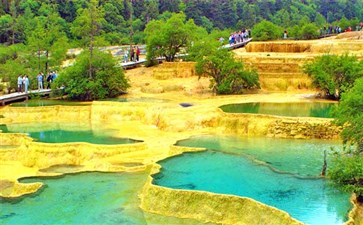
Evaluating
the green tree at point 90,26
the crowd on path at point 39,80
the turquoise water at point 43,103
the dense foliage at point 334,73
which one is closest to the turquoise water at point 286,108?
the dense foliage at point 334,73

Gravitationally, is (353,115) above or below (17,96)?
above

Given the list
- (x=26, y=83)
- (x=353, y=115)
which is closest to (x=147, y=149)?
(x=353, y=115)

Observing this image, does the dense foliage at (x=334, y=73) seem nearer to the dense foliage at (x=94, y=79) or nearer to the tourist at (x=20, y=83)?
the dense foliage at (x=94, y=79)

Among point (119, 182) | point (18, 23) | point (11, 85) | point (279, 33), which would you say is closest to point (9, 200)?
point (119, 182)

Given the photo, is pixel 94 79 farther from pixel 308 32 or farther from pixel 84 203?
pixel 308 32

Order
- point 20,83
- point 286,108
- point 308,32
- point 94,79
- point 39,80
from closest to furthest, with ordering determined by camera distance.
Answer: point 286,108
point 20,83
point 94,79
point 39,80
point 308,32

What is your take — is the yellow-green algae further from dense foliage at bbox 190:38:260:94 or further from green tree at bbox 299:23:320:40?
green tree at bbox 299:23:320:40

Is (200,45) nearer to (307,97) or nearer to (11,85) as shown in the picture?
(307,97)

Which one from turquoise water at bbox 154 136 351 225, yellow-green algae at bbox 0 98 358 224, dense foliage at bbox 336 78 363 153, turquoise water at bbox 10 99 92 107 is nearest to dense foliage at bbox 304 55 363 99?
yellow-green algae at bbox 0 98 358 224
